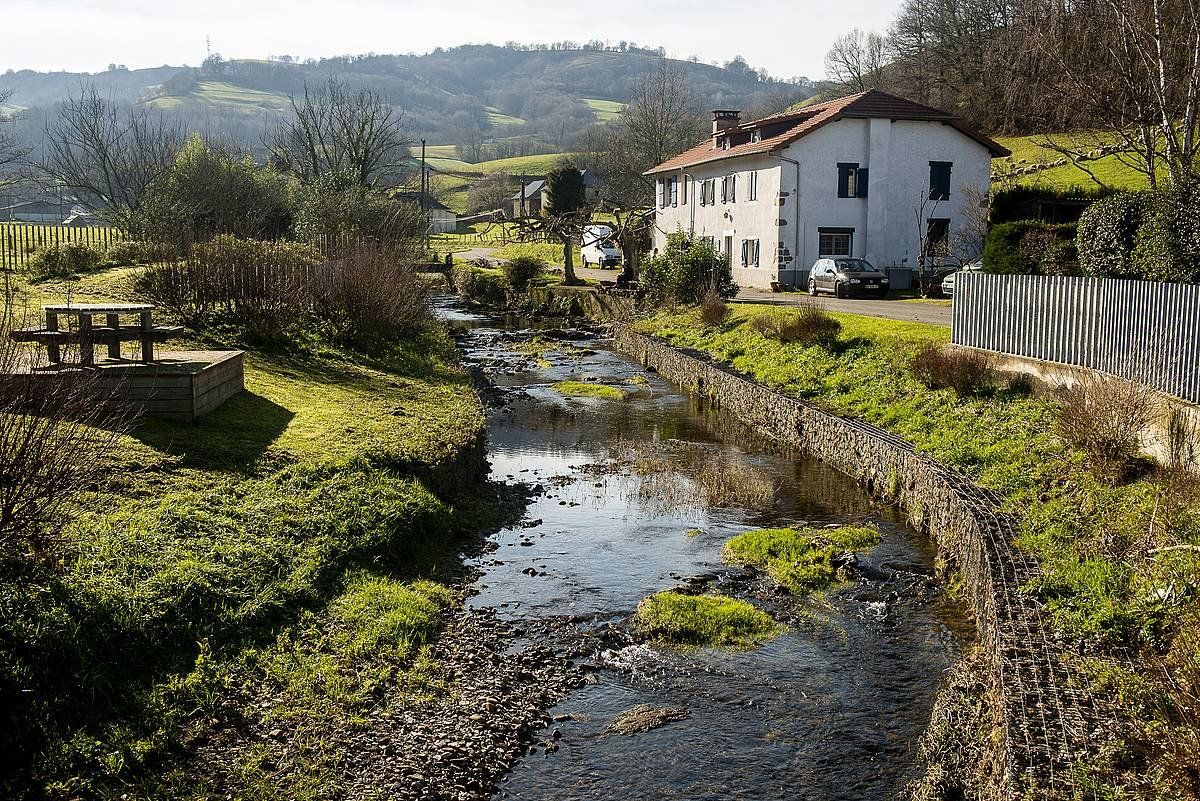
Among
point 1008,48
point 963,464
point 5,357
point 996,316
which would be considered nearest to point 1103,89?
point 1008,48

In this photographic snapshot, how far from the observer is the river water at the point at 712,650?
7500 millimetres

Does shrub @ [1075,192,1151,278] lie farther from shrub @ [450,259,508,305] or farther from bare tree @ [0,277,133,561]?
shrub @ [450,259,508,305]

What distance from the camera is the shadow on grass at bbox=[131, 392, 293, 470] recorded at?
11172 mm

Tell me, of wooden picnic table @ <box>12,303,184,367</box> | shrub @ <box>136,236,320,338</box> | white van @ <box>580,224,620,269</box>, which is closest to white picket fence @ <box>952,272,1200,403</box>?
wooden picnic table @ <box>12,303,184,367</box>

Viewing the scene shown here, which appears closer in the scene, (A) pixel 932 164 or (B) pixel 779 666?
(B) pixel 779 666

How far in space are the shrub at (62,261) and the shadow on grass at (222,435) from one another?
15.0 metres

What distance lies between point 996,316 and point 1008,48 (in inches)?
445

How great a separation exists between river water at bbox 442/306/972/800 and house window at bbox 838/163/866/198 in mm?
23814

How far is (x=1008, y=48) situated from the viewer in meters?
25.1

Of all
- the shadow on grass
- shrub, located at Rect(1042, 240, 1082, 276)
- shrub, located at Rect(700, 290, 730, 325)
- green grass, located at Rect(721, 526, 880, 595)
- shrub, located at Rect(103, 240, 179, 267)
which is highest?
shrub, located at Rect(103, 240, 179, 267)

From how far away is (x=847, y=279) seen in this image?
1400 inches

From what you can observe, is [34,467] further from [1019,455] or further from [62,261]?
[62,261]

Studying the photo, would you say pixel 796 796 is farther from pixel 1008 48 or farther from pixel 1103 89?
pixel 1008 48

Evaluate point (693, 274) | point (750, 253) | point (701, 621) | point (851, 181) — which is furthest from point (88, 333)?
point (750, 253)
